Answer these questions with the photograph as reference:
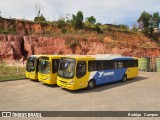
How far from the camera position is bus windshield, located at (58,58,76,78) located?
13.6 m

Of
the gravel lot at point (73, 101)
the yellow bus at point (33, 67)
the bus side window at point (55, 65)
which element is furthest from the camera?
the yellow bus at point (33, 67)

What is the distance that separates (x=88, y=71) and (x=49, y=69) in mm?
3361

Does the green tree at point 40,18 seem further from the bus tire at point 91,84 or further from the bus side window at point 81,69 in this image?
the bus side window at point 81,69

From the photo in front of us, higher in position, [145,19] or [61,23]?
[145,19]

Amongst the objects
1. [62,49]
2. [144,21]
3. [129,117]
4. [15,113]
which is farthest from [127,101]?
[144,21]

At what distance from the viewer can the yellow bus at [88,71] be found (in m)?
13.6

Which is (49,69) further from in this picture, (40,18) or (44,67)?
(40,18)

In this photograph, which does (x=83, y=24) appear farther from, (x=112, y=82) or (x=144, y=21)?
(x=112, y=82)

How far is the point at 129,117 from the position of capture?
8852mm

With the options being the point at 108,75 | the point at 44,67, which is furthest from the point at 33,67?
the point at 108,75

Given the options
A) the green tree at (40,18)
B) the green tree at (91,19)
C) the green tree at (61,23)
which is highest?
the green tree at (91,19)

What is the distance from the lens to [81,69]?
1403cm

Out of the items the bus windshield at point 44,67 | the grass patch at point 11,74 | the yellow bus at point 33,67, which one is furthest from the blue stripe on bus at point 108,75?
the grass patch at point 11,74

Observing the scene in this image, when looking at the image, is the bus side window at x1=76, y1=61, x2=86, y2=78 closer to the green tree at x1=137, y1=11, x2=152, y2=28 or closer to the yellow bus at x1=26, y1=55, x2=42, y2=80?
the yellow bus at x1=26, y1=55, x2=42, y2=80
